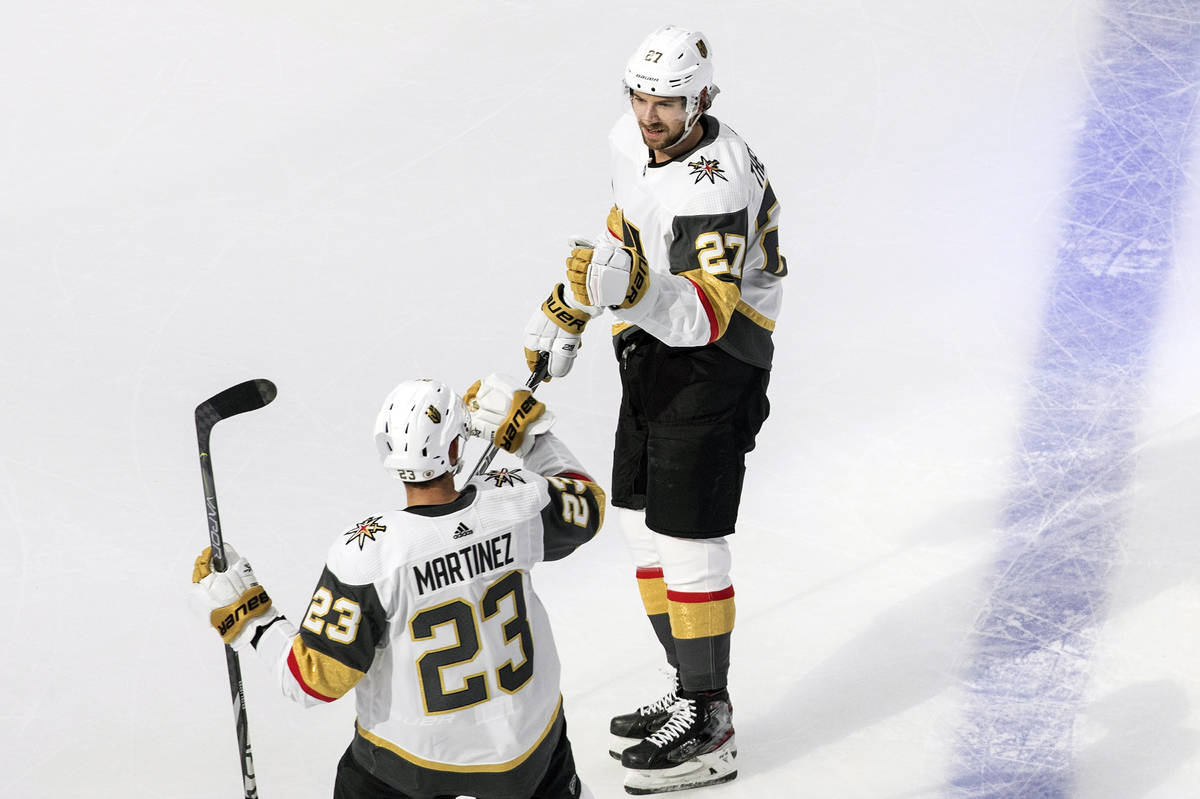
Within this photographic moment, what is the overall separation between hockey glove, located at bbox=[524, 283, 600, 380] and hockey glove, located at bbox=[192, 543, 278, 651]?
43.0 inches

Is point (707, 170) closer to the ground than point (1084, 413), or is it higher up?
higher up

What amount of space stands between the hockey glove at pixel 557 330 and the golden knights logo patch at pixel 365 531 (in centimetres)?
101

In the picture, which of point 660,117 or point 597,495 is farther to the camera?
point 660,117

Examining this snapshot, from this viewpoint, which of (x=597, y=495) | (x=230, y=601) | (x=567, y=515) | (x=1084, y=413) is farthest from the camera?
(x=1084, y=413)

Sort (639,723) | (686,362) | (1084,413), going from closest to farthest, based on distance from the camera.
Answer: (686,362)
(639,723)
(1084,413)

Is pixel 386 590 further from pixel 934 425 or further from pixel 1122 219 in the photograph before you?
pixel 1122 219

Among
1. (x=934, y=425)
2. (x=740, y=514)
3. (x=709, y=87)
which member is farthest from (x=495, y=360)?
(x=709, y=87)

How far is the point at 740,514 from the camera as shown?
4539 millimetres

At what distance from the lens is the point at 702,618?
3.53m

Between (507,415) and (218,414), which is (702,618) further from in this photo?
(218,414)

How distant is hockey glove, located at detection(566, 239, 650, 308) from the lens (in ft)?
9.84

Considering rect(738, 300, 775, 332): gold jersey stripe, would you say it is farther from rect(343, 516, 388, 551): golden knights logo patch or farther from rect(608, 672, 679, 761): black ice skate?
rect(343, 516, 388, 551): golden knights logo patch

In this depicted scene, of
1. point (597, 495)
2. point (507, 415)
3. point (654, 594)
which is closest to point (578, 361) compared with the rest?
point (654, 594)

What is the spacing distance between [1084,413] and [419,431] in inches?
124
